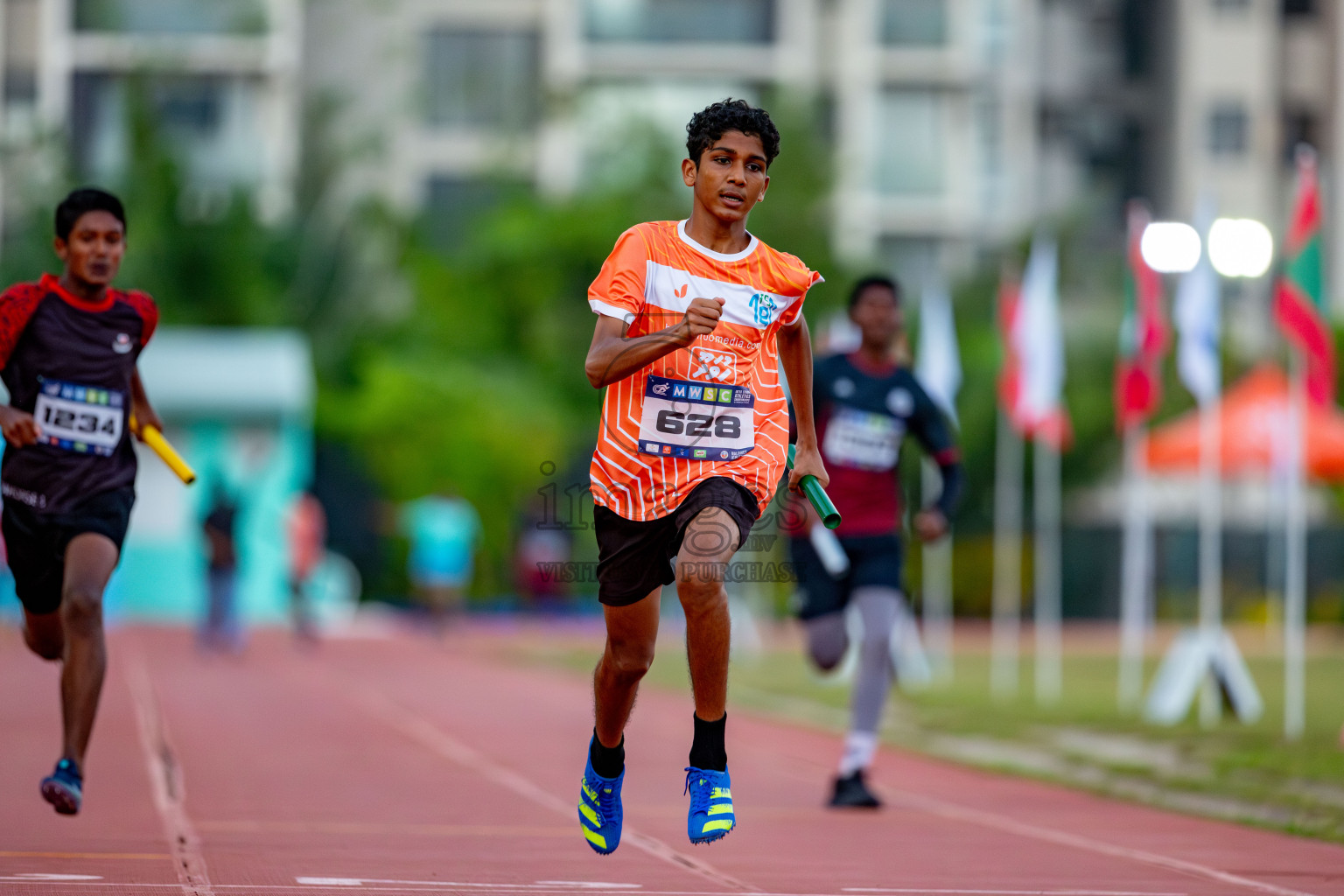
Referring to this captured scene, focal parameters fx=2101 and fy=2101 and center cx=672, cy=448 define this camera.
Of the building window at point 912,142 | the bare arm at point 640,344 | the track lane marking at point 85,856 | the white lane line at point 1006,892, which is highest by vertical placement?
the building window at point 912,142

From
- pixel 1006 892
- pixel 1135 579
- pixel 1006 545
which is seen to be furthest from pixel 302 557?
pixel 1006 892

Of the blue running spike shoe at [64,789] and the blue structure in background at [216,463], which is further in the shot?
the blue structure in background at [216,463]

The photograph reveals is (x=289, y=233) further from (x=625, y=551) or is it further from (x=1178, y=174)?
(x=625, y=551)

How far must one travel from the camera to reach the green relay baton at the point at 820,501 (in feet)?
20.3

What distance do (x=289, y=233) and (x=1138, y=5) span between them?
996 inches

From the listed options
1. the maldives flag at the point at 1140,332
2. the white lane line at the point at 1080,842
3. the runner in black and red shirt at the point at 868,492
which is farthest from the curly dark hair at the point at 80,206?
the maldives flag at the point at 1140,332

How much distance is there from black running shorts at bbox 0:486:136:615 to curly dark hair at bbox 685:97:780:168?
8.85 feet

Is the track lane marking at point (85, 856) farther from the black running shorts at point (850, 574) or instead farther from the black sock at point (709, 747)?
the black running shorts at point (850, 574)

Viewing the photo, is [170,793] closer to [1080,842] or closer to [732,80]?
[1080,842]

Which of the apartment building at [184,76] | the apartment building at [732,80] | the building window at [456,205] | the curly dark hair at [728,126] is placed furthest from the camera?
the apartment building at [732,80]

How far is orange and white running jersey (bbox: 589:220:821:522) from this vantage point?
20.6ft

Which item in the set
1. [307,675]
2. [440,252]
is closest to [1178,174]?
[440,252]

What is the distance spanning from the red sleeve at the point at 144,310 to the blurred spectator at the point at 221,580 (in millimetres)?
15759

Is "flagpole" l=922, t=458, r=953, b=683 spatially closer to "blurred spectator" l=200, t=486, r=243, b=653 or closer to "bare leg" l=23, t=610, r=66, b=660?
"blurred spectator" l=200, t=486, r=243, b=653
